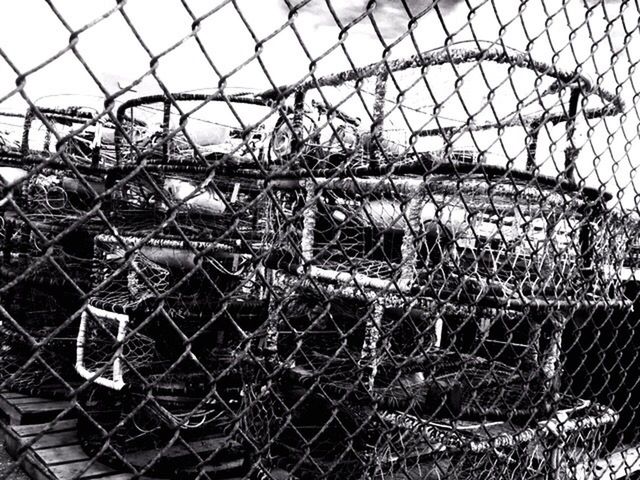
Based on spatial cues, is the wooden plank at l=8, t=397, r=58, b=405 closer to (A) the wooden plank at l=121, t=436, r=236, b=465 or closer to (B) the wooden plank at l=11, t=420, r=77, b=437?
(B) the wooden plank at l=11, t=420, r=77, b=437

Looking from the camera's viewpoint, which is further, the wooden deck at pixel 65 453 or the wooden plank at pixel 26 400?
the wooden plank at pixel 26 400

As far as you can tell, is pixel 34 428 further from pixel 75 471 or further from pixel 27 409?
pixel 75 471

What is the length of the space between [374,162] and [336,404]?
1578 mm

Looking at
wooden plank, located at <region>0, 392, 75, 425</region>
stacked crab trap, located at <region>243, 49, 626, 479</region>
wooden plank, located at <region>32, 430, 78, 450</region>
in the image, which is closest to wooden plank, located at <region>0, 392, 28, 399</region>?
wooden plank, located at <region>0, 392, 75, 425</region>

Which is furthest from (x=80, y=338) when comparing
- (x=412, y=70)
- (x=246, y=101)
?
(x=412, y=70)

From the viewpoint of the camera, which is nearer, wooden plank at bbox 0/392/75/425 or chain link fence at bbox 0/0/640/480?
chain link fence at bbox 0/0/640/480

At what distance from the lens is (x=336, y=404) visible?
1.45 metres

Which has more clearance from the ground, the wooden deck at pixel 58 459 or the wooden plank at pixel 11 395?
the wooden plank at pixel 11 395

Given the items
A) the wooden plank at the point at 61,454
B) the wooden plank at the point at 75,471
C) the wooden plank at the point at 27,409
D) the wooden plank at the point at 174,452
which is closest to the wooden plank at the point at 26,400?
the wooden plank at the point at 27,409

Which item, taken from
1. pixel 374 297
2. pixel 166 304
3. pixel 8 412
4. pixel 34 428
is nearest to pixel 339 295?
pixel 374 297

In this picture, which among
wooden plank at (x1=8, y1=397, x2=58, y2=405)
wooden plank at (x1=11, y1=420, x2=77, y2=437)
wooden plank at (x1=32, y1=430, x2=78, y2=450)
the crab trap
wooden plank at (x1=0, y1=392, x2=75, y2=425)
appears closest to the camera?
the crab trap

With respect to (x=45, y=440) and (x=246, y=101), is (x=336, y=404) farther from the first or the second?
(x=45, y=440)

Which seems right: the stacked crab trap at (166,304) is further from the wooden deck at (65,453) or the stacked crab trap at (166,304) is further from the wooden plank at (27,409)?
the wooden plank at (27,409)

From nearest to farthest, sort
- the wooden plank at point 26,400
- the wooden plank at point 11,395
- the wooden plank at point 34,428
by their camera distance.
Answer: the wooden plank at point 34,428, the wooden plank at point 26,400, the wooden plank at point 11,395
